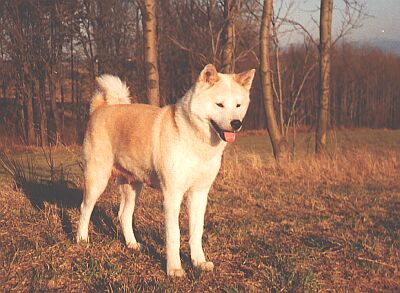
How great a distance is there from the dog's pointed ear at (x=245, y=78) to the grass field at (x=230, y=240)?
1.50 m

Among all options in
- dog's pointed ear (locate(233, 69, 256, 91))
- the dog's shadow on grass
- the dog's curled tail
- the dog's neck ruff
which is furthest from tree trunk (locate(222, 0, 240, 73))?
the dog's neck ruff

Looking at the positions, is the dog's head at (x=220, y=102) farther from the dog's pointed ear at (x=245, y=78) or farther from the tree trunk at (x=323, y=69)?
the tree trunk at (x=323, y=69)

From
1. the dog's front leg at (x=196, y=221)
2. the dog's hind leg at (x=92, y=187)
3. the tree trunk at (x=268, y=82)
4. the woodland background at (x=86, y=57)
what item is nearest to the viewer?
the dog's front leg at (x=196, y=221)

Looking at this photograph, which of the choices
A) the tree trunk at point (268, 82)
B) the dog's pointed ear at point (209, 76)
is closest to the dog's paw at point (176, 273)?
the dog's pointed ear at point (209, 76)

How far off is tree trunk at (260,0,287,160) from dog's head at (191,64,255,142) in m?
6.04

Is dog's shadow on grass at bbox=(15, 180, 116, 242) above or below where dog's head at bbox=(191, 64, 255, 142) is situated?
below

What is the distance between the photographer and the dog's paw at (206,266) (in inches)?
130

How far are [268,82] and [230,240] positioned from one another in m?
6.02

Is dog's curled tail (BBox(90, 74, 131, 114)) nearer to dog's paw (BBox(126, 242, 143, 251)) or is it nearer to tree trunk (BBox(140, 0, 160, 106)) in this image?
dog's paw (BBox(126, 242, 143, 251))

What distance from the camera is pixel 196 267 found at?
333 centimetres

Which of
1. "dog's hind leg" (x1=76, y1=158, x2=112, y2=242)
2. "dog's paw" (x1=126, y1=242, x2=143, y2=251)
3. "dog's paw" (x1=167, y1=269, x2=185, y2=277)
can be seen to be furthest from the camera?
"dog's hind leg" (x1=76, y1=158, x2=112, y2=242)

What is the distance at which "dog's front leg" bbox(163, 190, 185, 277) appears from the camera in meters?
3.23

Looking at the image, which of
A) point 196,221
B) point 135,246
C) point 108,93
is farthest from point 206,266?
point 108,93

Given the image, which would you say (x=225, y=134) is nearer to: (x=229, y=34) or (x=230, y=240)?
(x=230, y=240)
